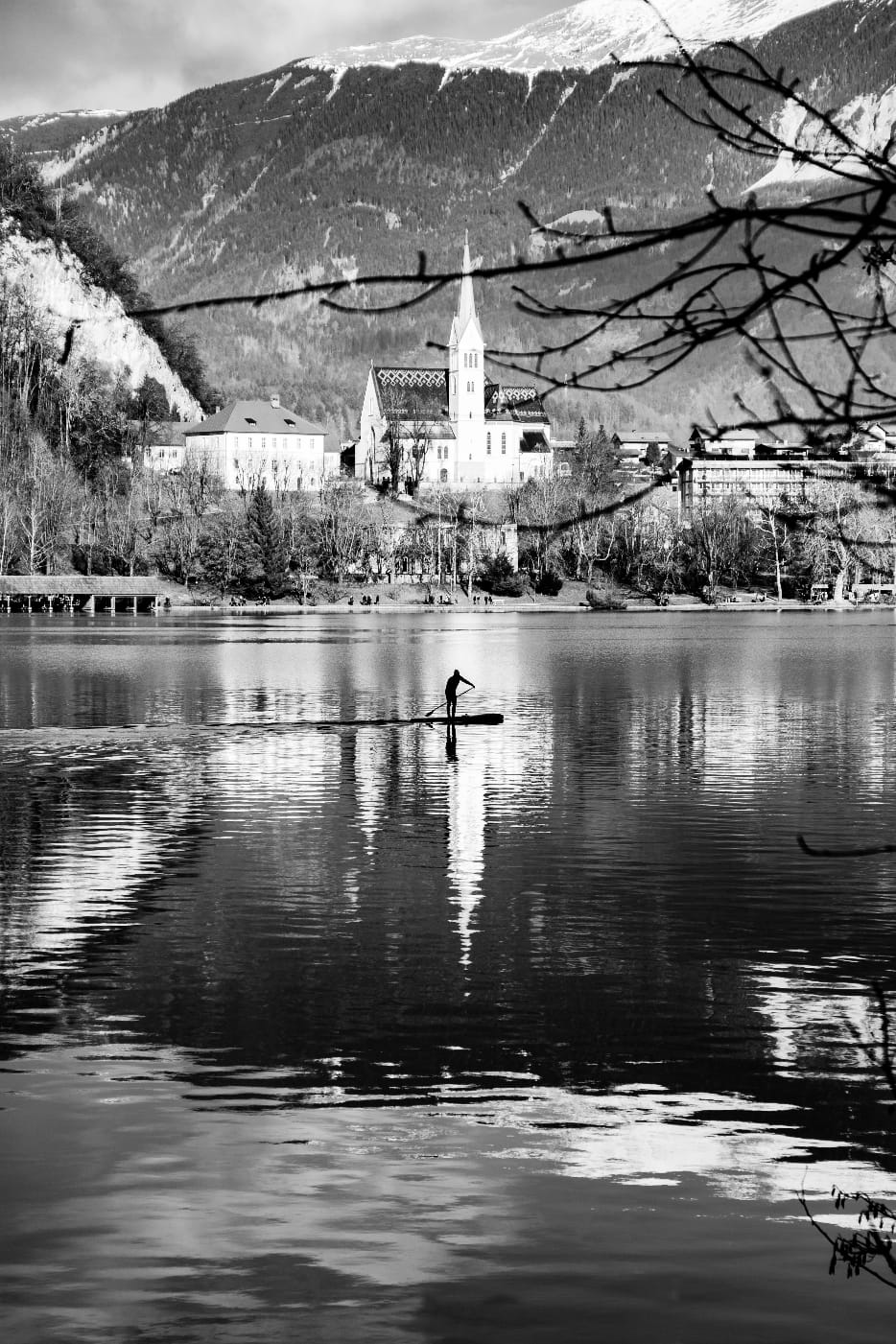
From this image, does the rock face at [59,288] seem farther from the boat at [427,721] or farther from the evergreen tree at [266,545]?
the boat at [427,721]

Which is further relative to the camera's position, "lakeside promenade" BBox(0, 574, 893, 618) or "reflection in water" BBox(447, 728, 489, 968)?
"lakeside promenade" BBox(0, 574, 893, 618)

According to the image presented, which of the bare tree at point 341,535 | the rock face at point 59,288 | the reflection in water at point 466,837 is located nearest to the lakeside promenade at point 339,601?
the bare tree at point 341,535

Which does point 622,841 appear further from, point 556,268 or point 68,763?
point 556,268

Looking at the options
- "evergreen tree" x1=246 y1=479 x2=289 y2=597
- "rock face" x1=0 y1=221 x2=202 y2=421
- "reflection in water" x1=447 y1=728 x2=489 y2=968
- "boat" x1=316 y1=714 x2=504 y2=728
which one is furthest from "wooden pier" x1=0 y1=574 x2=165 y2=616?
"reflection in water" x1=447 y1=728 x2=489 y2=968

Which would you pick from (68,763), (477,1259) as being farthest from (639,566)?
(477,1259)

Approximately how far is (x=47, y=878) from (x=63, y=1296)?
566 inches

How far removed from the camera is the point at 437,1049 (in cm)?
1527

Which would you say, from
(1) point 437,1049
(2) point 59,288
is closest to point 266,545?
(2) point 59,288

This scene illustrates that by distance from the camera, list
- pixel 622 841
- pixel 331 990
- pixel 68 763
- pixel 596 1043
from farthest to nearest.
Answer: pixel 68 763 → pixel 622 841 → pixel 331 990 → pixel 596 1043

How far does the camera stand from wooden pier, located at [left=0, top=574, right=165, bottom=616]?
14650cm

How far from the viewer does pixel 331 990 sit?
17500 millimetres

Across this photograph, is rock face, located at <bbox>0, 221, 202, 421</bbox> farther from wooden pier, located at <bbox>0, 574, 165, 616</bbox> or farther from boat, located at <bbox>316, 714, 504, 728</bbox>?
boat, located at <bbox>316, 714, 504, 728</bbox>

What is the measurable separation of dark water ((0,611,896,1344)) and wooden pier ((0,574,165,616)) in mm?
112018

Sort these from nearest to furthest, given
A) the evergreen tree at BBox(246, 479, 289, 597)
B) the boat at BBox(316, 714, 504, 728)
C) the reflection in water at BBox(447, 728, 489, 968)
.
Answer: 1. the reflection in water at BBox(447, 728, 489, 968)
2. the boat at BBox(316, 714, 504, 728)
3. the evergreen tree at BBox(246, 479, 289, 597)
